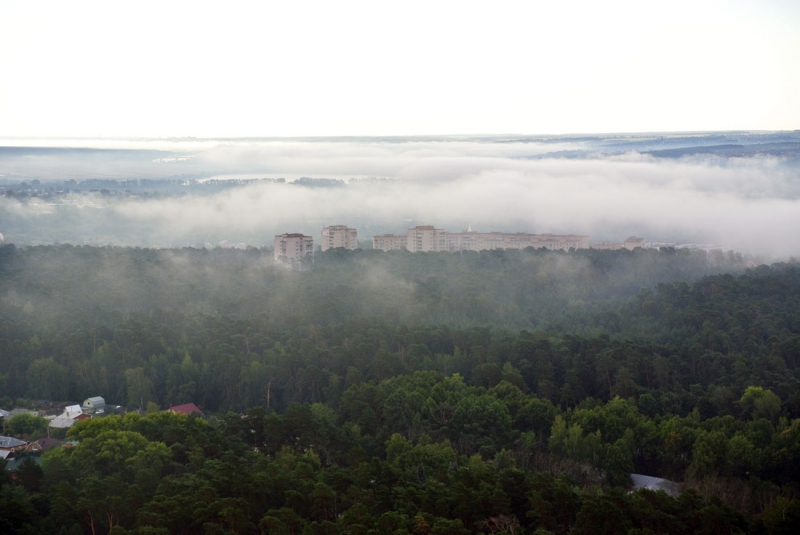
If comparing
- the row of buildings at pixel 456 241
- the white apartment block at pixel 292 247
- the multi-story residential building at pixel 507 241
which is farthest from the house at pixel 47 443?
the multi-story residential building at pixel 507 241

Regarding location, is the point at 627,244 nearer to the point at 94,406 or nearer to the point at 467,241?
the point at 467,241

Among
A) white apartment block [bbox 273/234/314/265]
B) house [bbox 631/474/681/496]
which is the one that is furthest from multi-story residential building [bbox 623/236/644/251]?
house [bbox 631/474/681/496]

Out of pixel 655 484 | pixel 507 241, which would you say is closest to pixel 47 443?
pixel 655 484

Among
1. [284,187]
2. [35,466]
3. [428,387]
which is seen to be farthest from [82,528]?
[284,187]

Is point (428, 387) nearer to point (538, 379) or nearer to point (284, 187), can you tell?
point (538, 379)

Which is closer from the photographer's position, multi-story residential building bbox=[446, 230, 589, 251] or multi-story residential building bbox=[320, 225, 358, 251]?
multi-story residential building bbox=[446, 230, 589, 251]

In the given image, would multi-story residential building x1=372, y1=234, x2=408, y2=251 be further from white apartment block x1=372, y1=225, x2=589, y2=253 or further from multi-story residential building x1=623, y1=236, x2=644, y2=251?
multi-story residential building x1=623, y1=236, x2=644, y2=251
